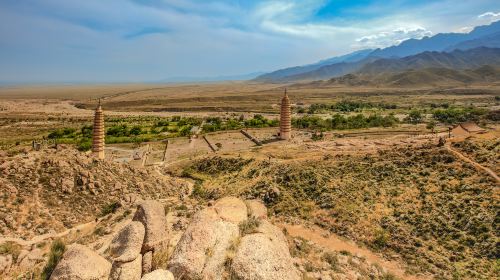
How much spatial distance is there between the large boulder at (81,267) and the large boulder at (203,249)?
1.95 meters

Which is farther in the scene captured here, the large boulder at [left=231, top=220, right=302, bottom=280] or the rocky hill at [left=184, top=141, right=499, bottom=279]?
the rocky hill at [left=184, top=141, right=499, bottom=279]

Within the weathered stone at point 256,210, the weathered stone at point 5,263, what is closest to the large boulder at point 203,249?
the weathered stone at point 256,210

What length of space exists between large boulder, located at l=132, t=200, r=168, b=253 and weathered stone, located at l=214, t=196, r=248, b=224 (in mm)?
1835

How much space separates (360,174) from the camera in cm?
2509

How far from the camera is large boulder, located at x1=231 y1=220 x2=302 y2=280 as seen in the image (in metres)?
8.56

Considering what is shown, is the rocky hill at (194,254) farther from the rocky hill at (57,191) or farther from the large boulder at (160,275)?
the rocky hill at (57,191)

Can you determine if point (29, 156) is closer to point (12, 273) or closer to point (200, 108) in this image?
point (12, 273)

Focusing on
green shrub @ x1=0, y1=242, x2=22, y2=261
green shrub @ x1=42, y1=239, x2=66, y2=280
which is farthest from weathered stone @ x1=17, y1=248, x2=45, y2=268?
green shrub @ x1=42, y1=239, x2=66, y2=280

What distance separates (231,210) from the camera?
1230cm

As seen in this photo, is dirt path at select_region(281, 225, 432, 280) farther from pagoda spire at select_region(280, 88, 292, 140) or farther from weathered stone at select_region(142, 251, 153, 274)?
pagoda spire at select_region(280, 88, 292, 140)

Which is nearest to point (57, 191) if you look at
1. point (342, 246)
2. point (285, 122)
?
point (342, 246)

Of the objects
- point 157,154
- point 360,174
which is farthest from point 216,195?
point 157,154

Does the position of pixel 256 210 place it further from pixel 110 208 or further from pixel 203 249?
pixel 110 208

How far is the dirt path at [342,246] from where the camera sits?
1609 centimetres
